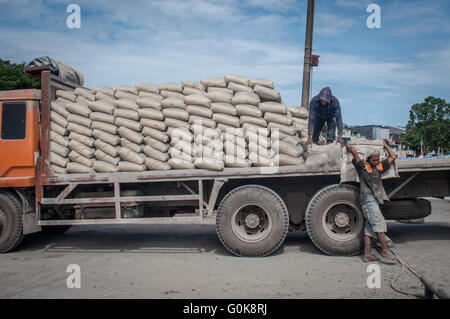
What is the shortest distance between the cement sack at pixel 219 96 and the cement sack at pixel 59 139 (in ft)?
7.79

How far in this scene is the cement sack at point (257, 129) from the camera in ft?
17.1

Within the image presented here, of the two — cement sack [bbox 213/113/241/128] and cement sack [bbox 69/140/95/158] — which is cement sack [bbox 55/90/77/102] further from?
cement sack [bbox 213/113/241/128]

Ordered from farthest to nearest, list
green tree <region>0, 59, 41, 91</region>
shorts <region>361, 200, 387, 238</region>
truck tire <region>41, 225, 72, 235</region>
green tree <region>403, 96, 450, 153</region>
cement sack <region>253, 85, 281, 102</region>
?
green tree <region>403, 96, 450, 153</region>
green tree <region>0, 59, 41, 91</region>
truck tire <region>41, 225, 72, 235</region>
cement sack <region>253, 85, 281, 102</region>
shorts <region>361, 200, 387, 238</region>

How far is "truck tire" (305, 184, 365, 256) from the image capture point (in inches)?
197

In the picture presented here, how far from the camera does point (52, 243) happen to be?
6465mm

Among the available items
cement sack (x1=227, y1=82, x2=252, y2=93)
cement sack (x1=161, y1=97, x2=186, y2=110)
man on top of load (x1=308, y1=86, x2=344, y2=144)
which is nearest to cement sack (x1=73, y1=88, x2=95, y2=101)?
cement sack (x1=161, y1=97, x2=186, y2=110)

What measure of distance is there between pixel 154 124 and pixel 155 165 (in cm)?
66

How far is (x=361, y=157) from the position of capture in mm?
4934

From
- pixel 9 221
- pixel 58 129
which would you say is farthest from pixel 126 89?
pixel 9 221

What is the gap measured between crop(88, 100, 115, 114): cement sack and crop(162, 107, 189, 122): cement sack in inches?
34.6

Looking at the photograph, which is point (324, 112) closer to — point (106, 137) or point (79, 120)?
point (106, 137)
